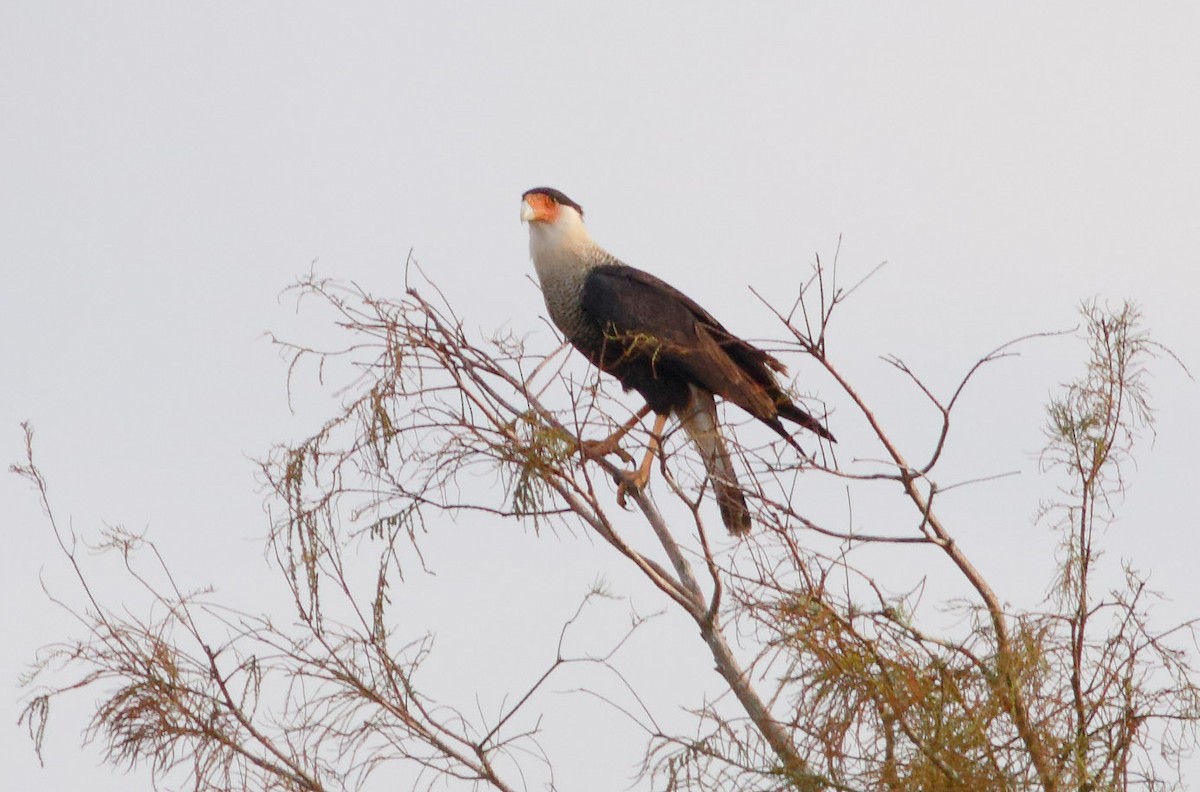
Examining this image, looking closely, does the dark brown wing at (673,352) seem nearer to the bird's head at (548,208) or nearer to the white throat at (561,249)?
the white throat at (561,249)

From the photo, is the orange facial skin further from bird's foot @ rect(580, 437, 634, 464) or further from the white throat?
bird's foot @ rect(580, 437, 634, 464)

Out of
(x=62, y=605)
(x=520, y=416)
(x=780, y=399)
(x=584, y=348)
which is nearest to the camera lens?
(x=520, y=416)

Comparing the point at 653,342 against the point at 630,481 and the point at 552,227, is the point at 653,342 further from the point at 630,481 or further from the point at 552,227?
the point at 552,227

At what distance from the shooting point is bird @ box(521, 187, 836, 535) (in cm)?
561

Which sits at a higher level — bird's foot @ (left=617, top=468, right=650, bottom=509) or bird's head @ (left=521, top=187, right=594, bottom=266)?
bird's head @ (left=521, top=187, right=594, bottom=266)

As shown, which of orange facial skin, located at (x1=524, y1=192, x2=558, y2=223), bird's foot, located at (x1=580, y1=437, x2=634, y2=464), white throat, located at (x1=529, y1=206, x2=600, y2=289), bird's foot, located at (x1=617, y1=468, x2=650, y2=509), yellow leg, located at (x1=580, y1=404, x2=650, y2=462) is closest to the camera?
yellow leg, located at (x1=580, y1=404, x2=650, y2=462)

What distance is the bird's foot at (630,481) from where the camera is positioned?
460 cm

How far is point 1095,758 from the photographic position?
3.68m

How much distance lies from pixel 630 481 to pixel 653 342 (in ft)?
2.78

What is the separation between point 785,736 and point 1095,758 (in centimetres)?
73

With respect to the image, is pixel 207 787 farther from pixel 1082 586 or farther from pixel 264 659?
pixel 1082 586

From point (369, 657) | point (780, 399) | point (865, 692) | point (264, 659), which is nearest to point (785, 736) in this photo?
point (865, 692)

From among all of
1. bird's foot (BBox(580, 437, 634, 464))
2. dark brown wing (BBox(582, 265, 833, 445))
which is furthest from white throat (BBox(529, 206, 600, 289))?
bird's foot (BBox(580, 437, 634, 464))

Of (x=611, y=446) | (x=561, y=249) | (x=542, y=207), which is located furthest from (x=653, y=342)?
(x=542, y=207)
